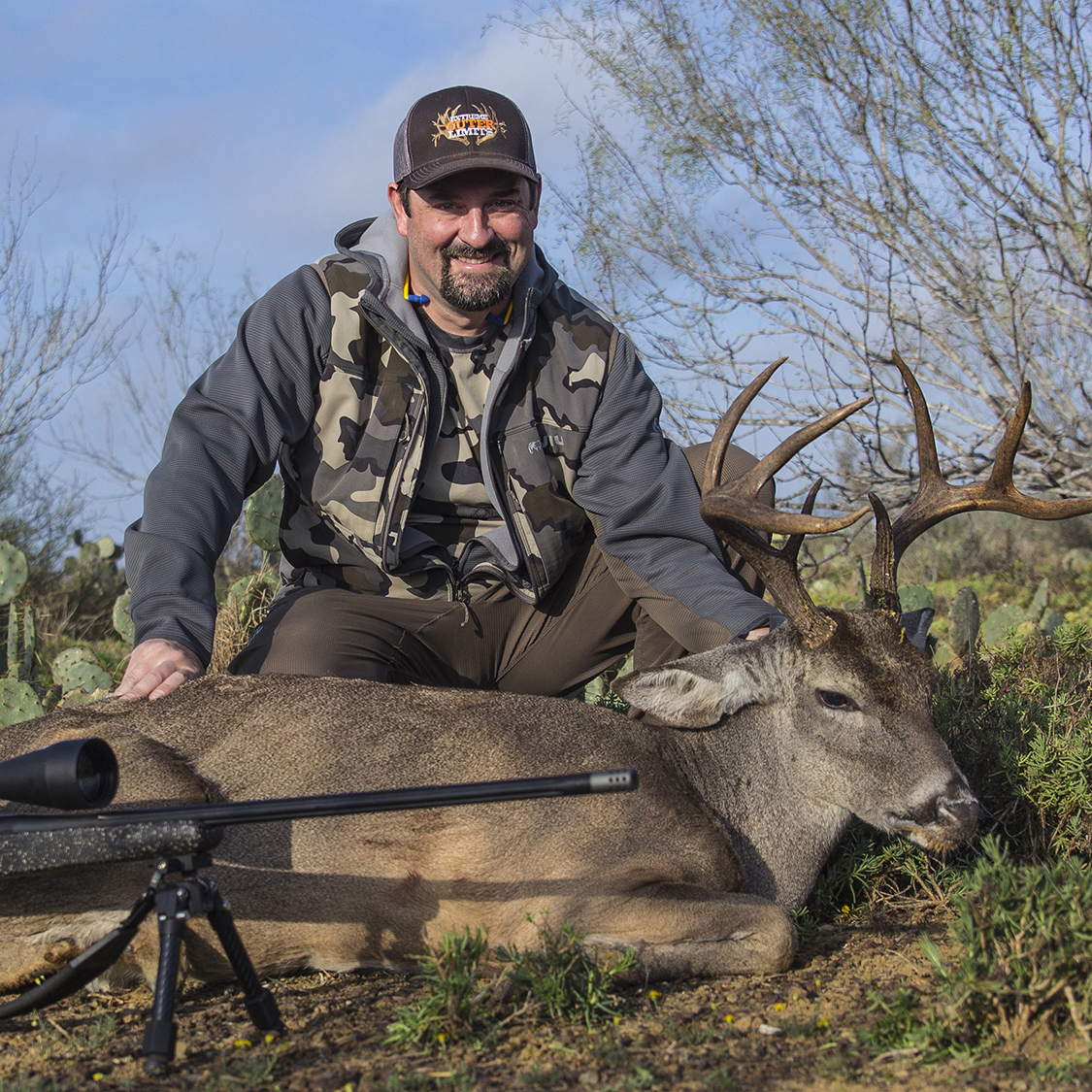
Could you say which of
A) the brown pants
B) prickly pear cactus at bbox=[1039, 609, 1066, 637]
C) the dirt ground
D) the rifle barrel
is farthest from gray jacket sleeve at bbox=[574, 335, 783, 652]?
prickly pear cactus at bbox=[1039, 609, 1066, 637]

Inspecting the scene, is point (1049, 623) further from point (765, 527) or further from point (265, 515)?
point (265, 515)

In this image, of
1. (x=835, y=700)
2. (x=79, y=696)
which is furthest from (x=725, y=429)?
(x=79, y=696)

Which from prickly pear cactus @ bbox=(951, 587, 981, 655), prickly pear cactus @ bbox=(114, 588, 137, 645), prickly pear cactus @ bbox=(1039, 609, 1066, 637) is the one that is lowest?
prickly pear cactus @ bbox=(1039, 609, 1066, 637)

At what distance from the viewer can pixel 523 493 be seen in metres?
5.54

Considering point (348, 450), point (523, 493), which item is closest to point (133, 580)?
point (348, 450)

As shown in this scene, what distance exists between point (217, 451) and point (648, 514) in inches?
74.5

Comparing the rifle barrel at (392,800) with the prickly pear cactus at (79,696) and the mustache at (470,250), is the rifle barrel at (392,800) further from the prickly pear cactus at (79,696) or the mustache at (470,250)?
the prickly pear cactus at (79,696)

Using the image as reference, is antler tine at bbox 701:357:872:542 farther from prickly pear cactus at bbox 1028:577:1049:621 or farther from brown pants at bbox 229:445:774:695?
prickly pear cactus at bbox 1028:577:1049:621

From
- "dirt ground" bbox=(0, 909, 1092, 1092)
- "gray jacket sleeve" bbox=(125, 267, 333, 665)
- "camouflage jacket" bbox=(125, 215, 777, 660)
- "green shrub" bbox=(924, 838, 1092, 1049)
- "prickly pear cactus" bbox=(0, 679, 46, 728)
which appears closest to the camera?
"dirt ground" bbox=(0, 909, 1092, 1092)

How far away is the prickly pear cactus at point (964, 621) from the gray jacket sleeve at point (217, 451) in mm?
4697

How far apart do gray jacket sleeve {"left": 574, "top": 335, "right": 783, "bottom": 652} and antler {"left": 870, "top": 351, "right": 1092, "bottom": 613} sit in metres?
0.72

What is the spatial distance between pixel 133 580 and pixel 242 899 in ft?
A: 4.31

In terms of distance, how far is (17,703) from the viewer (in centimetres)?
701

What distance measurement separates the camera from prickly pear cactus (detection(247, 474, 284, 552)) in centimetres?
836
